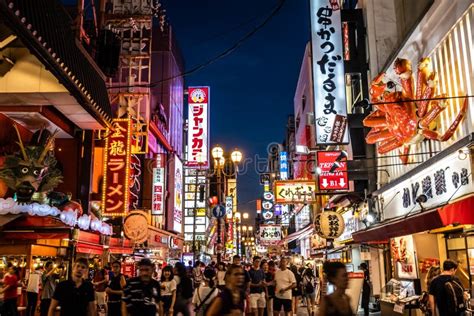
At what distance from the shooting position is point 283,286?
1464 cm

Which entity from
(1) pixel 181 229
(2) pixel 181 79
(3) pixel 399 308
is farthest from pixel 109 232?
(2) pixel 181 79

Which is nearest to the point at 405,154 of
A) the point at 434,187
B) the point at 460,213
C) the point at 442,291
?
the point at 434,187

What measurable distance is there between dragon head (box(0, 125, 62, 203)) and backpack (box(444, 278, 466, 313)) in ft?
39.7

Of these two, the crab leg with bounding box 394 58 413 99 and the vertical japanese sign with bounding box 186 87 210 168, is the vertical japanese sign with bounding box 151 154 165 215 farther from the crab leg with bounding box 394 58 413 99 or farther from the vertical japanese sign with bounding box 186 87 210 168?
the crab leg with bounding box 394 58 413 99

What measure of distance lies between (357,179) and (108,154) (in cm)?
1094

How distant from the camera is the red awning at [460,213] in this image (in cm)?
1002

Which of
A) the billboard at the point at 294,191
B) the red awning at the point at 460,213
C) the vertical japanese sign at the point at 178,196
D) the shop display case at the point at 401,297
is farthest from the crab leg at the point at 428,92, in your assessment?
the vertical japanese sign at the point at 178,196

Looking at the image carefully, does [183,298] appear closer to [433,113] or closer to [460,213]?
[460,213]

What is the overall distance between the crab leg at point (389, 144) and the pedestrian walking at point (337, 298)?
34.0ft

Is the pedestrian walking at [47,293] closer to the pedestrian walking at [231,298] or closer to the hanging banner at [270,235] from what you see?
the pedestrian walking at [231,298]

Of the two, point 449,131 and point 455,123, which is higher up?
point 455,123

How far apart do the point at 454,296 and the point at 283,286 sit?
5.92 m

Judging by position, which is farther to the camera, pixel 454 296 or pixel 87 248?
pixel 87 248

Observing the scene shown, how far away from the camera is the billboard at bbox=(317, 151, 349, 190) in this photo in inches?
851
